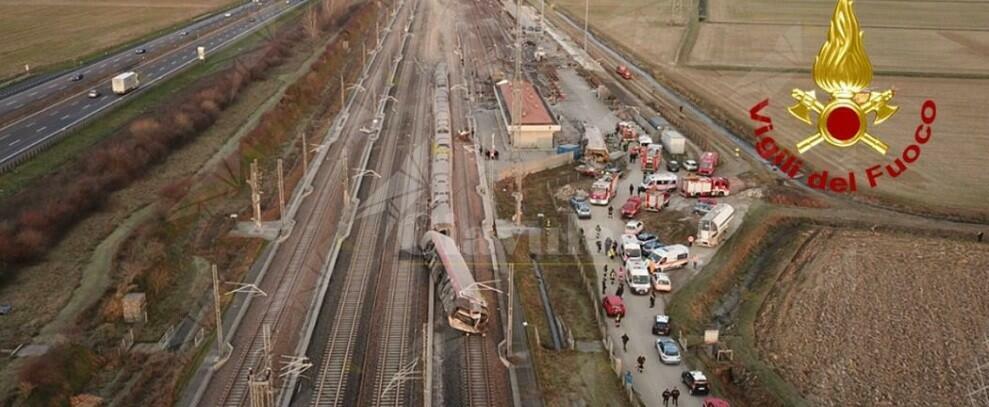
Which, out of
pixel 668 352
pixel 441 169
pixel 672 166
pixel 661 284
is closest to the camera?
pixel 668 352

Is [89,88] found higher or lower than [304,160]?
higher

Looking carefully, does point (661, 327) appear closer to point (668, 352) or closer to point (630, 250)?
point (668, 352)

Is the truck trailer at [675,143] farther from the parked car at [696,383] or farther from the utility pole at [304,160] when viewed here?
the parked car at [696,383]

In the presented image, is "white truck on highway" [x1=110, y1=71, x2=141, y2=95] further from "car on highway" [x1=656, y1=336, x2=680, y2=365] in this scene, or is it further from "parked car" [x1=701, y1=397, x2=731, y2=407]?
"parked car" [x1=701, y1=397, x2=731, y2=407]

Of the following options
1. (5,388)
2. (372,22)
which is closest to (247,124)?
(5,388)

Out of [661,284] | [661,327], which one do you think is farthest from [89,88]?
[661,327]

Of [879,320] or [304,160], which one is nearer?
[879,320]
